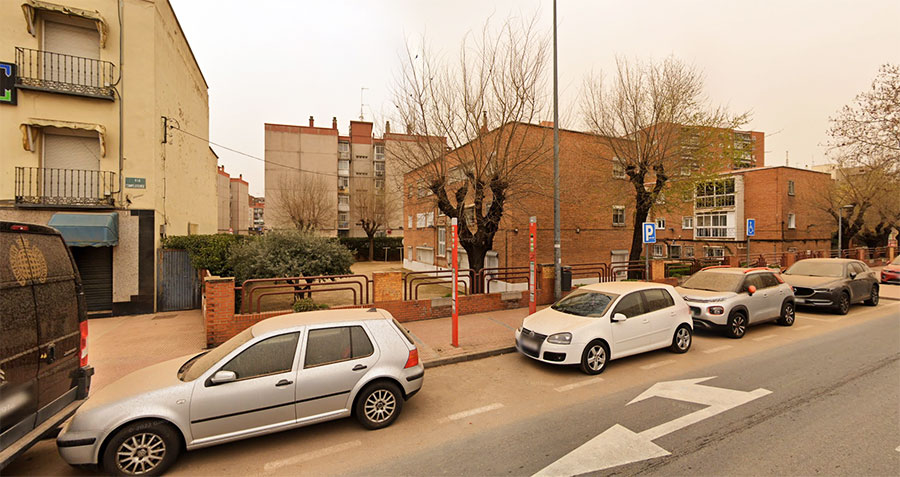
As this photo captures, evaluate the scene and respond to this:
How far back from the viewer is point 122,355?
287 inches

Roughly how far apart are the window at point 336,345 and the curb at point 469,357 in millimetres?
2366

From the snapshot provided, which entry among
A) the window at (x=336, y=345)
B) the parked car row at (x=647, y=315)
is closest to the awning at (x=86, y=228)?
the window at (x=336, y=345)

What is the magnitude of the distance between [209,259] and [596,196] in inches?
683

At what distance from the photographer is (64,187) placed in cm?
1052

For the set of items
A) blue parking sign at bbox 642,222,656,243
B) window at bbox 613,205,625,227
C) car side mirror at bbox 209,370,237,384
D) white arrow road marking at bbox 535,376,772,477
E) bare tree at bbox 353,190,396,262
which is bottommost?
white arrow road marking at bbox 535,376,772,477

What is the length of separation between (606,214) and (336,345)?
58.9 feet

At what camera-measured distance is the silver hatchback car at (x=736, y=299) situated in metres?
8.34

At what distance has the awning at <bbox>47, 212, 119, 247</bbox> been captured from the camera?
9.77 metres

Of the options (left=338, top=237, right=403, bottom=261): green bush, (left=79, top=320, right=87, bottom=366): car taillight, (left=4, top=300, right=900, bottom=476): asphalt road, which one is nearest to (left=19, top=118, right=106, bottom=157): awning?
(left=79, top=320, right=87, bottom=366): car taillight

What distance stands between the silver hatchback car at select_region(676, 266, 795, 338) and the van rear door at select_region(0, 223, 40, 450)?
11.2 meters

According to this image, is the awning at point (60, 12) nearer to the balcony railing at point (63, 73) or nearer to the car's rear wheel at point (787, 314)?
the balcony railing at point (63, 73)

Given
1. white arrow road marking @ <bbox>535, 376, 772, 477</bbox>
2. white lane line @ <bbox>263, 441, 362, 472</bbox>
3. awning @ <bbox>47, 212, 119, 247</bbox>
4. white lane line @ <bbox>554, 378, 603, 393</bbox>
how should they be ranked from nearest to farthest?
1. white arrow road marking @ <bbox>535, 376, 772, 477</bbox>
2. white lane line @ <bbox>263, 441, 362, 472</bbox>
3. white lane line @ <bbox>554, 378, 603, 393</bbox>
4. awning @ <bbox>47, 212, 119, 247</bbox>

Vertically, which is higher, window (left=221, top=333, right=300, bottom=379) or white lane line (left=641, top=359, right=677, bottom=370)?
window (left=221, top=333, right=300, bottom=379)

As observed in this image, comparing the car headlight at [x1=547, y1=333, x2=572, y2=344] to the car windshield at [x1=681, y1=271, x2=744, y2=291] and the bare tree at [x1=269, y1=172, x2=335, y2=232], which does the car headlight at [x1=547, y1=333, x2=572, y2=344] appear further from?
the bare tree at [x1=269, y1=172, x2=335, y2=232]
